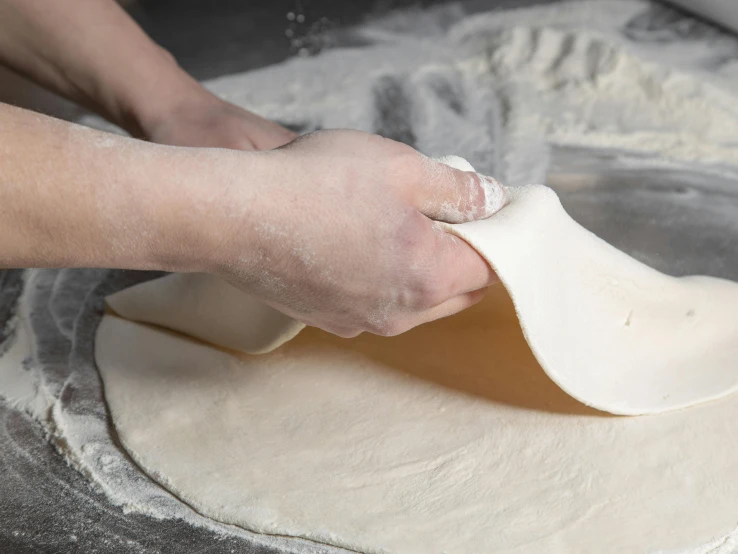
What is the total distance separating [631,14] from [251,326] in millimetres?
1613

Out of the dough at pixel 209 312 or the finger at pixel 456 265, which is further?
the dough at pixel 209 312

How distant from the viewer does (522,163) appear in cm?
198

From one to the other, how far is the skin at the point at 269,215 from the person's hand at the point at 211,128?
A: 507 millimetres

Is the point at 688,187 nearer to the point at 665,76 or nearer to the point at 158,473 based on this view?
the point at 665,76

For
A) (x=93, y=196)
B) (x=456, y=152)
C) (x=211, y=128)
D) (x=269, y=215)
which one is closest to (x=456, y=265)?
(x=269, y=215)

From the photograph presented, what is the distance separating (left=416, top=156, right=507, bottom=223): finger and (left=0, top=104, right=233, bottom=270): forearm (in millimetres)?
294

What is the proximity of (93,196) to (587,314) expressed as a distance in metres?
0.76

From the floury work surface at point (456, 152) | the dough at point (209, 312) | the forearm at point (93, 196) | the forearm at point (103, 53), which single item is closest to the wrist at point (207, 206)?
the forearm at point (93, 196)

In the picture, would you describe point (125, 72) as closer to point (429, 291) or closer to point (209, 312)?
point (209, 312)

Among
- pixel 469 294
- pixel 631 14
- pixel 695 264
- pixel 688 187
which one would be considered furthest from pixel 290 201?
pixel 631 14

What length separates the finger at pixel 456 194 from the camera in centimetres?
118

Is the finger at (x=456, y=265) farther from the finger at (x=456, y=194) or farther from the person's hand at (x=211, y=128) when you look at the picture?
the person's hand at (x=211, y=128)

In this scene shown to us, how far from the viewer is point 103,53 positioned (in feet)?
5.61

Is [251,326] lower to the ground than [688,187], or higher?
higher
